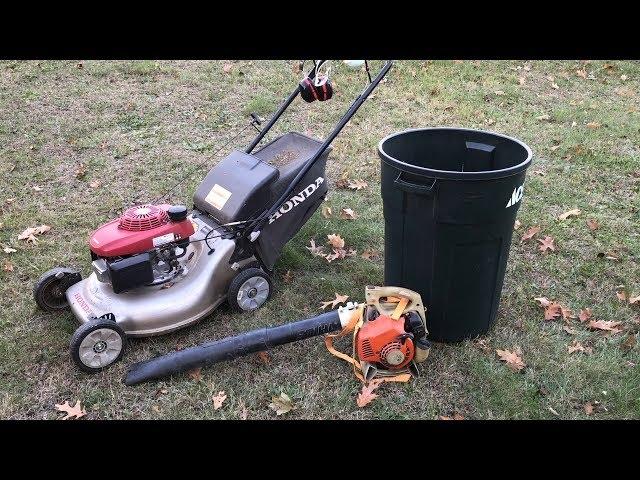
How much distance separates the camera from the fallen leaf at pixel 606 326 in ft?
11.3

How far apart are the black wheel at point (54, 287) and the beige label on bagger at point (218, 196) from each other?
2.87ft

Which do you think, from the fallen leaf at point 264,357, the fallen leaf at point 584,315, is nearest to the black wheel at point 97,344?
the fallen leaf at point 264,357

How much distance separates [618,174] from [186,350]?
395 centimetres

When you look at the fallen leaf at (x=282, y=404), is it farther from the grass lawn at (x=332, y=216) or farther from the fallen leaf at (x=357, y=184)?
the fallen leaf at (x=357, y=184)

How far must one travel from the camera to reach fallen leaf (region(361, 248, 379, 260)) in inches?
162

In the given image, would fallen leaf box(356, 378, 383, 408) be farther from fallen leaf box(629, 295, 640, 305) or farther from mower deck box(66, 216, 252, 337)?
fallen leaf box(629, 295, 640, 305)

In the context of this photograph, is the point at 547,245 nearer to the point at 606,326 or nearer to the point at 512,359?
the point at 606,326

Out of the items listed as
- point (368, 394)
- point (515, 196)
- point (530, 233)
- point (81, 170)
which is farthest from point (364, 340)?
point (81, 170)

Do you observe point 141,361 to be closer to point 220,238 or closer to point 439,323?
point 220,238

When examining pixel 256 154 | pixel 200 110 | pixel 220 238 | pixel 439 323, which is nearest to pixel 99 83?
pixel 200 110

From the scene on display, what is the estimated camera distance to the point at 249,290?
352 cm

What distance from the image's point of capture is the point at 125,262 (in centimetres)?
314

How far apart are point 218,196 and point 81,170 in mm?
2383

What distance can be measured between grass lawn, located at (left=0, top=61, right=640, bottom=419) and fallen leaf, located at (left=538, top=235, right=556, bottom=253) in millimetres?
60
